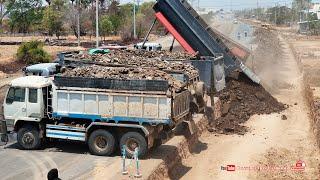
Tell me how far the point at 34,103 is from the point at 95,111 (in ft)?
6.59

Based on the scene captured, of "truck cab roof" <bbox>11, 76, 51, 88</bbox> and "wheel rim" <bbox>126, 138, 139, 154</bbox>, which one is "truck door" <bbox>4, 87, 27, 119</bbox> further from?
"wheel rim" <bbox>126, 138, 139, 154</bbox>

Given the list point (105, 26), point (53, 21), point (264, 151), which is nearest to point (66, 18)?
point (53, 21)

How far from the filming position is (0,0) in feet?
232

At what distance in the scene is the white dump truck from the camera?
14539mm

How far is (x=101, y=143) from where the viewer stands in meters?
15.3

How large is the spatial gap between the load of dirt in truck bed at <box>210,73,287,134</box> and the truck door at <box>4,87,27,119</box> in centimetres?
989

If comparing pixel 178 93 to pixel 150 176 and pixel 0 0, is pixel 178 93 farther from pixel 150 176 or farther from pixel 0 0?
pixel 0 0

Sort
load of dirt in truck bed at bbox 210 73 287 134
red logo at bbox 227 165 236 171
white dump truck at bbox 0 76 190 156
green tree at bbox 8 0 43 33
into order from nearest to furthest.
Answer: white dump truck at bbox 0 76 190 156 < red logo at bbox 227 165 236 171 < load of dirt in truck bed at bbox 210 73 287 134 < green tree at bbox 8 0 43 33

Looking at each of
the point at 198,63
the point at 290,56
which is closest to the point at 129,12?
the point at 290,56

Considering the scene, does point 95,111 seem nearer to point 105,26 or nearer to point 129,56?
point 129,56

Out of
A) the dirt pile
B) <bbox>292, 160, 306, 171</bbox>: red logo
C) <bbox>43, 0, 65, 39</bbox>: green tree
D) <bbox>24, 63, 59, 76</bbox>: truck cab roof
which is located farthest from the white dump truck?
<bbox>43, 0, 65, 39</bbox>: green tree

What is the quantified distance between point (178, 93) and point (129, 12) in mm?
75596

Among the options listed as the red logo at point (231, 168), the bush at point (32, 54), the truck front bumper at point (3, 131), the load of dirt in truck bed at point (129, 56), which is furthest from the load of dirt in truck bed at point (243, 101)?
the bush at point (32, 54)

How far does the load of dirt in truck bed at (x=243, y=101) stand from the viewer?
2353 cm
